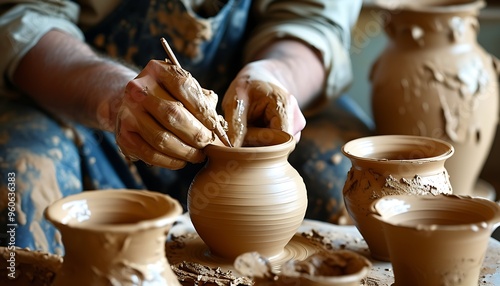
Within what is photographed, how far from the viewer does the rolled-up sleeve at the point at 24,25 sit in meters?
2.09

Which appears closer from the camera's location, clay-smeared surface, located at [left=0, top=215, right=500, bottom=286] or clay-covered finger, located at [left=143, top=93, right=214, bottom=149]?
clay-smeared surface, located at [left=0, top=215, right=500, bottom=286]

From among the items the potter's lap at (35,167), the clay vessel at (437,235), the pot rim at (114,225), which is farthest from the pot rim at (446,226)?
the potter's lap at (35,167)

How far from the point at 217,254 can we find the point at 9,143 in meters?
0.74

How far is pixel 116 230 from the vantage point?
104 centimetres

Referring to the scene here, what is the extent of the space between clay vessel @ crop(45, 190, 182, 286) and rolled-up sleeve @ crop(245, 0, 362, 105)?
122cm

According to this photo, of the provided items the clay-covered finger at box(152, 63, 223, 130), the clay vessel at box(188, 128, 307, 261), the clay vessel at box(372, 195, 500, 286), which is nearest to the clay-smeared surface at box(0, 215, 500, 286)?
the clay vessel at box(188, 128, 307, 261)

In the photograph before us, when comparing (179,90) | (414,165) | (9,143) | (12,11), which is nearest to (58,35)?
(12,11)

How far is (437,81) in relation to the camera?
251 cm

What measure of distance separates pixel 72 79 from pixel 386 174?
0.96 m

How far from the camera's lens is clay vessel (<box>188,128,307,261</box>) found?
1.43m

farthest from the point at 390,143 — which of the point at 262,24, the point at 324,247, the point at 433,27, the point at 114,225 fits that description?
the point at 433,27

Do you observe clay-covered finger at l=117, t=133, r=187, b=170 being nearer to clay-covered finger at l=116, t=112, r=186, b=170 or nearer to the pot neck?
clay-covered finger at l=116, t=112, r=186, b=170

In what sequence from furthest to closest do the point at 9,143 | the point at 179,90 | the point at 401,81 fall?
the point at 401,81
the point at 9,143
the point at 179,90

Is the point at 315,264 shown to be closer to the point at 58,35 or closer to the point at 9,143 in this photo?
the point at 9,143
